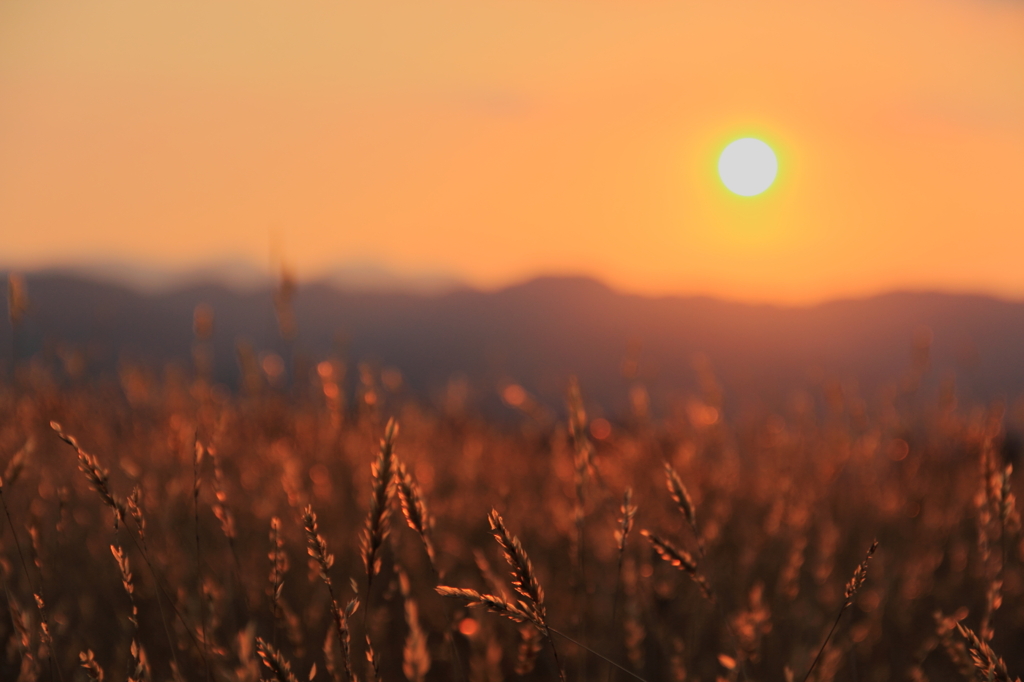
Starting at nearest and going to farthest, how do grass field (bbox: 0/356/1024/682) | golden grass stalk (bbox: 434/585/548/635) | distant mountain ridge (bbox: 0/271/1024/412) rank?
1. golden grass stalk (bbox: 434/585/548/635)
2. grass field (bbox: 0/356/1024/682)
3. distant mountain ridge (bbox: 0/271/1024/412)

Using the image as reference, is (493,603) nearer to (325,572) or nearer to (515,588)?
(515,588)

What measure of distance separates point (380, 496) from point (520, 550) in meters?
0.19

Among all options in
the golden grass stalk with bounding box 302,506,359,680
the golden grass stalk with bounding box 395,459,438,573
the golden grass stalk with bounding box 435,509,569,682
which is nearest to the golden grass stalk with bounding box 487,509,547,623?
the golden grass stalk with bounding box 435,509,569,682

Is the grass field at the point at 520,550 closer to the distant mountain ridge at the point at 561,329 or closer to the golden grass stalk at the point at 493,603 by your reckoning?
the golden grass stalk at the point at 493,603

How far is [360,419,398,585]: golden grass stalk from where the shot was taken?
835 mm

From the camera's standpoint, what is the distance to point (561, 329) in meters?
41.9

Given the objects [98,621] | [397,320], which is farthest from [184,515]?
[397,320]

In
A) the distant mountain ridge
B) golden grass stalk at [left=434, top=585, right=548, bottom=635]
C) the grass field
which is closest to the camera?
golden grass stalk at [left=434, top=585, right=548, bottom=635]

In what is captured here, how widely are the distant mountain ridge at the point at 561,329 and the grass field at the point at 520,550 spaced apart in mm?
20233

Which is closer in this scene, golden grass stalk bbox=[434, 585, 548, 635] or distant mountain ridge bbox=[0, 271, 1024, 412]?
golden grass stalk bbox=[434, 585, 548, 635]

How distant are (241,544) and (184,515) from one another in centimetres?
26

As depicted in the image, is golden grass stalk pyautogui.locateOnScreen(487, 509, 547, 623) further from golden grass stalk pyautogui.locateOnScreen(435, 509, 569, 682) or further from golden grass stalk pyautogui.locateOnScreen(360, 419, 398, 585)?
golden grass stalk pyautogui.locateOnScreen(360, 419, 398, 585)

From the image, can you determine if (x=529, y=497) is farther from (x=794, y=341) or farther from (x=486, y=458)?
(x=794, y=341)

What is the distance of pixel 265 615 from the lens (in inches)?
87.0
